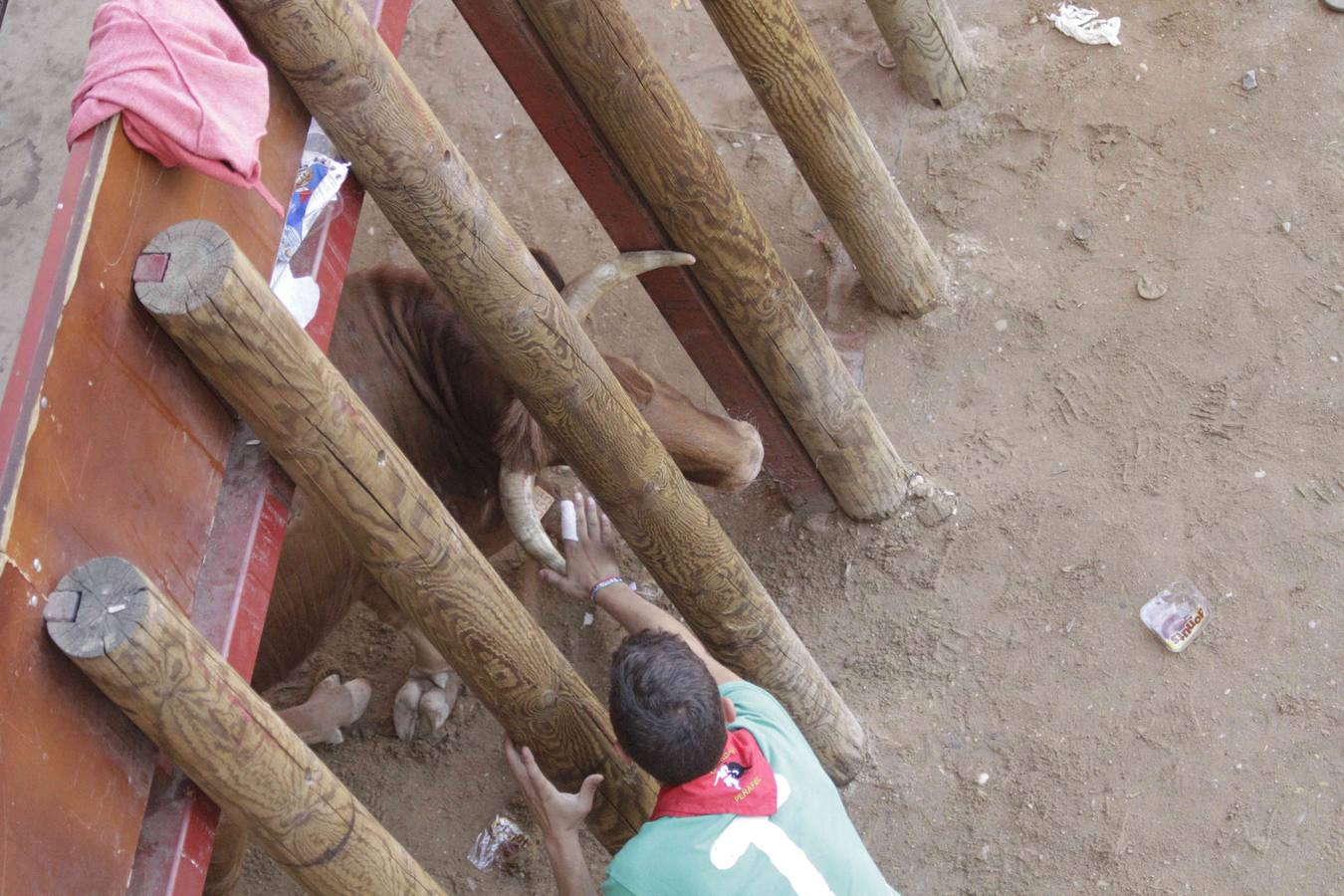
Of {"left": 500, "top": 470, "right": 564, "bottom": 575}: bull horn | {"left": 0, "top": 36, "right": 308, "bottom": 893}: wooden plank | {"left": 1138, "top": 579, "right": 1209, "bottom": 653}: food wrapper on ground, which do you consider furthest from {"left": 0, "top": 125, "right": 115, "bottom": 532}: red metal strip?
{"left": 1138, "top": 579, "right": 1209, "bottom": 653}: food wrapper on ground

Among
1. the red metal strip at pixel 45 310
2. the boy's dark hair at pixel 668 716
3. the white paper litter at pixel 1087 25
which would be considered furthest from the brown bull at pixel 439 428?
the white paper litter at pixel 1087 25

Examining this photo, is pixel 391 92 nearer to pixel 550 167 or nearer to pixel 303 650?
pixel 303 650

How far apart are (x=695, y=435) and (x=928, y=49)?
2397 millimetres

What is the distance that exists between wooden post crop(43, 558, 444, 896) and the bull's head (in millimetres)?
1607

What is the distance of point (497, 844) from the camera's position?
4582 mm

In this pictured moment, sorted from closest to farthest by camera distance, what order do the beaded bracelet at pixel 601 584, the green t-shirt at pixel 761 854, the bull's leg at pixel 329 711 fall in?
the green t-shirt at pixel 761 854
the beaded bracelet at pixel 601 584
the bull's leg at pixel 329 711

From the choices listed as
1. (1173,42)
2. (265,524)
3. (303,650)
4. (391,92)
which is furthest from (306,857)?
(1173,42)

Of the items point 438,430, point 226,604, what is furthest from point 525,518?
point 226,604

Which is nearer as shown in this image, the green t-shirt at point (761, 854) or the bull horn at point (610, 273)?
the green t-shirt at point (761, 854)

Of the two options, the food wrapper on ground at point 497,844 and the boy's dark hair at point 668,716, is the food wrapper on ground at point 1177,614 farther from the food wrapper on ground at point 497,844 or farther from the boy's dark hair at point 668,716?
the food wrapper on ground at point 497,844

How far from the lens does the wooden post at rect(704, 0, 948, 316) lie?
4254mm

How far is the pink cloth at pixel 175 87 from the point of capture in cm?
220

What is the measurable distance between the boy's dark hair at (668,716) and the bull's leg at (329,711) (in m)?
2.22

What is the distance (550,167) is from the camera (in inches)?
244
